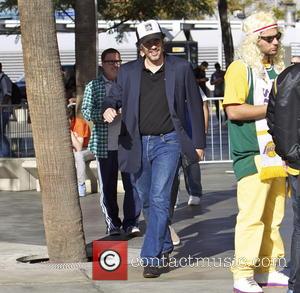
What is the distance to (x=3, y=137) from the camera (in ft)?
50.0

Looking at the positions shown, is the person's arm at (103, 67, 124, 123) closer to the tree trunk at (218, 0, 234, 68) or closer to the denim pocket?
the denim pocket

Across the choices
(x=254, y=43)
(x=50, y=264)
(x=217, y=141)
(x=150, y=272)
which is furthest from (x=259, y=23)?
(x=217, y=141)

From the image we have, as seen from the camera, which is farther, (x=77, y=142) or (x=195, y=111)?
(x=77, y=142)

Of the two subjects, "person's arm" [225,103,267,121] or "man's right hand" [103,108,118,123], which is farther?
"man's right hand" [103,108,118,123]

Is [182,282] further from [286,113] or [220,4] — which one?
[220,4]

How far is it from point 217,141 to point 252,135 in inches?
421

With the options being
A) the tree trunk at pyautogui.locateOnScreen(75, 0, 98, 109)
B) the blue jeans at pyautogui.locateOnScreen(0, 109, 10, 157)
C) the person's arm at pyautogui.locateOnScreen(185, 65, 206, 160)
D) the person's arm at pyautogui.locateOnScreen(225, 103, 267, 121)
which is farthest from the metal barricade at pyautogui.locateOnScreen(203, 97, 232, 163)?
the person's arm at pyautogui.locateOnScreen(225, 103, 267, 121)

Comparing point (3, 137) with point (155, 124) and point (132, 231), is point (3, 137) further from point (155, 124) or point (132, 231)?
point (155, 124)

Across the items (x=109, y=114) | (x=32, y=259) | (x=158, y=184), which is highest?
(x=109, y=114)

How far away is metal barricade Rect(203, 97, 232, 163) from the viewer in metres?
17.1

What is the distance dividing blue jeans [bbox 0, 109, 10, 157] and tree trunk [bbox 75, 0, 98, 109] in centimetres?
115

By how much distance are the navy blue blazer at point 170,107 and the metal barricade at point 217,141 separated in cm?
847

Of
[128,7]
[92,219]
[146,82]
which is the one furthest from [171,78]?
[128,7]

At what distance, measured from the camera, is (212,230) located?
1044cm
